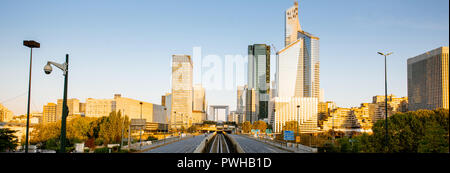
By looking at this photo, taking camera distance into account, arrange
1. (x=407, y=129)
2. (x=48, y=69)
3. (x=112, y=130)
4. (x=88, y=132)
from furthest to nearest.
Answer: (x=88, y=132) → (x=112, y=130) → (x=407, y=129) → (x=48, y=69)

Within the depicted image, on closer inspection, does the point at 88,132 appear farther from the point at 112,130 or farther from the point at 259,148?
the point at 259,148

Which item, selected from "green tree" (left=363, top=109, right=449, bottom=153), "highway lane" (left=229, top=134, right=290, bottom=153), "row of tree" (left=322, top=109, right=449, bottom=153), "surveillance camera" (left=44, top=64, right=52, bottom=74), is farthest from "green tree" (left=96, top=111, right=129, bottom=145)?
"surveillance camera" (left=44, top=64, right=52, bottom=74)

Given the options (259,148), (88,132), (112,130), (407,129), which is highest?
(407,129)

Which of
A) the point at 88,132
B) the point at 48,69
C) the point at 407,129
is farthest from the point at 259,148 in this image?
the point at 48,69

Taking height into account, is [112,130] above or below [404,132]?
below

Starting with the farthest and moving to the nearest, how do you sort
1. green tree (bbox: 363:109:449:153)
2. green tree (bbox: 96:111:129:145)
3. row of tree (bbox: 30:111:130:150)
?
row of tree (bbox: 30:111:130:150) < green tree (bbox: 96:111:129:145) < green tree (bbox: 363:109:449:153)

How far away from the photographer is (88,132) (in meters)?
85.2

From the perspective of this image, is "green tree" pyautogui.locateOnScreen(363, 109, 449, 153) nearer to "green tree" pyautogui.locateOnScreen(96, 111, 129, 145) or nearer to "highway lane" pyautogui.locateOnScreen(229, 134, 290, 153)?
"highway lane" pyautogui.locateOnScreen(229, 134, 290, 153)

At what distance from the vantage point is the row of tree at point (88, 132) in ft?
241

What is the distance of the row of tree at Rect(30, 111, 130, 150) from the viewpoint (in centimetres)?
7344

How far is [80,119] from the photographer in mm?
87938
